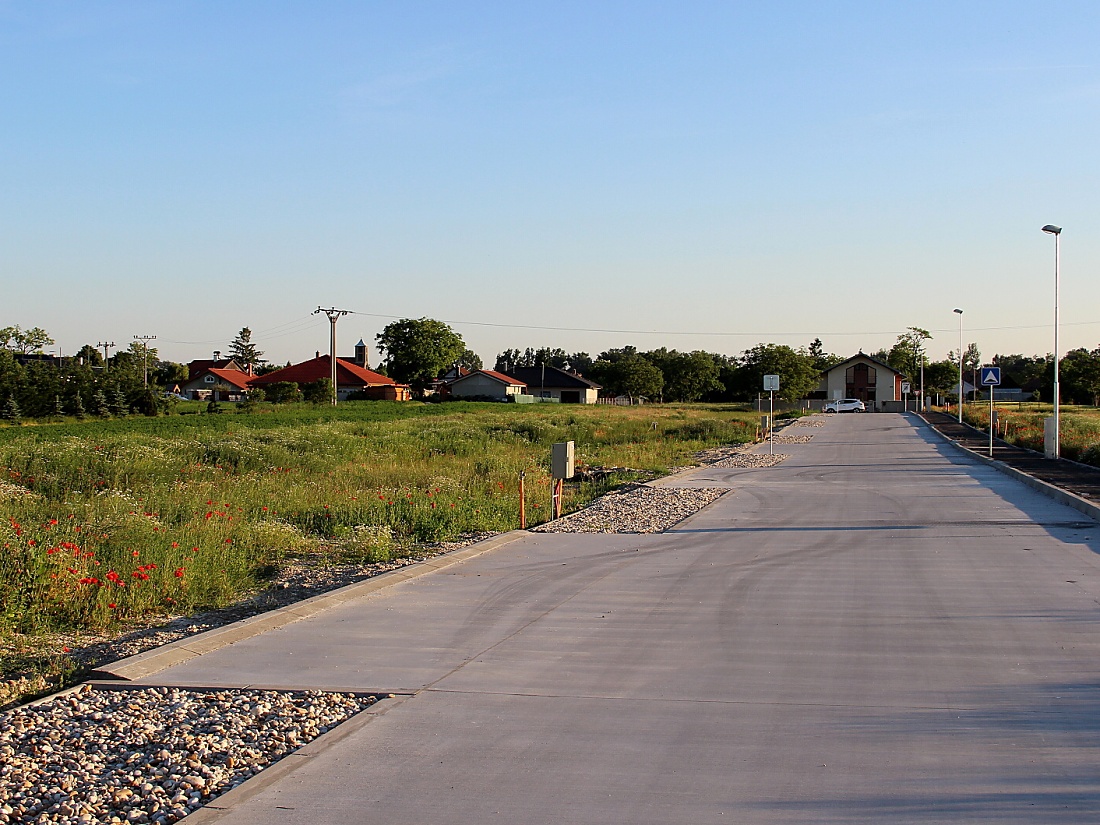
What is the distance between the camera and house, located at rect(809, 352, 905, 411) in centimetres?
11669

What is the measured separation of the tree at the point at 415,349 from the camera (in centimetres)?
12675

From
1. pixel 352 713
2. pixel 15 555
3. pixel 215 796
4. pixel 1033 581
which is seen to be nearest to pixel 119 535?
pixel 15 555

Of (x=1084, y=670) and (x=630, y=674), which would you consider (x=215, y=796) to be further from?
(x=1084, y=670)

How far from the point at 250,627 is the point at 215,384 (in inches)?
4894

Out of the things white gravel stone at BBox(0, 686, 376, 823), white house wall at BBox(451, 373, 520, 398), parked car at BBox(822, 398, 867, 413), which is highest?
white house wall at BBox(451, 373, 520, 398)

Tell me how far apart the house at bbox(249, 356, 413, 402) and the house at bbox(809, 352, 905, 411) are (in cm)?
5004

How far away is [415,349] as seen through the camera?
126500mm

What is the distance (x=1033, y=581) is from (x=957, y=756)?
583 centimetres

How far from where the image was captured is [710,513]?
17.3 meters

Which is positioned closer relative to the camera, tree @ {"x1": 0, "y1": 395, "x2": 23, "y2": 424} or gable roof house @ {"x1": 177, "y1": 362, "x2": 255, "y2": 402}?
tree @ {"x1": 0, "y1": 395, "x2": 23, "y2": 424}

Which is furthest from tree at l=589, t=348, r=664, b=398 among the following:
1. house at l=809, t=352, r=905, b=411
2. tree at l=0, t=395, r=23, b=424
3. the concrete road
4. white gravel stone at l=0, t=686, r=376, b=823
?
white gravel stone at l=0, t=686, r=376, b=823

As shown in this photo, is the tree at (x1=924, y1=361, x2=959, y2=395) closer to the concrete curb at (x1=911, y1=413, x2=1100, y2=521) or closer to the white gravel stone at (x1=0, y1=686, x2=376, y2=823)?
the concrete curb at (x1=911, y1=413, x2=1100, y2=521)

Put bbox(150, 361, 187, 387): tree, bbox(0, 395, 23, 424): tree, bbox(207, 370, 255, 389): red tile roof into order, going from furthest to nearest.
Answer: bbox(150, 361, 187, 387): tree < bbox(207, 370, 255, 389): red tile roof < bbox(0, 395, 23, 424): tree

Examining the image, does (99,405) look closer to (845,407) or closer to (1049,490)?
(1049,490)
